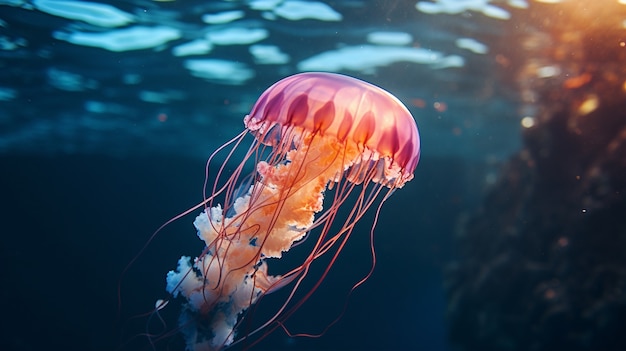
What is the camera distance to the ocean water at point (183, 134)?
6.62 metres

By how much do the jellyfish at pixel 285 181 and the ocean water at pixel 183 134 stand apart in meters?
0.31

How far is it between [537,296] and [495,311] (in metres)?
1.14

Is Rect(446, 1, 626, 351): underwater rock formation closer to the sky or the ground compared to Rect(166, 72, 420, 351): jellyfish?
closer to the ground

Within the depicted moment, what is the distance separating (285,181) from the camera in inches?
108

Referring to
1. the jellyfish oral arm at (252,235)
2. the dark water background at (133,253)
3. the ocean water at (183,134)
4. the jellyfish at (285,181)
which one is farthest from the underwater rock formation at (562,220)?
the dark water background at (133,253)

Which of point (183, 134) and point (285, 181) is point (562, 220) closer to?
point (285, 181)

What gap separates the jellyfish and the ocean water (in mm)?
310

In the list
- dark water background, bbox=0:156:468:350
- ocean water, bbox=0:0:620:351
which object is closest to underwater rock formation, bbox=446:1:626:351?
ocean water, bbox=0:0:620:351

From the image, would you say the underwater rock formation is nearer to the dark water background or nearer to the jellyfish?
the jellyfish

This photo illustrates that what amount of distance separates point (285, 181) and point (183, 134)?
11751 millimetres

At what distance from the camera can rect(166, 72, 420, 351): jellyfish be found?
2.40 metres

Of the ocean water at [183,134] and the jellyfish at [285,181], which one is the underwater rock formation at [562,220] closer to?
the ocean water at [183,134]

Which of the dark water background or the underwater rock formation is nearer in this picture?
the underwater rock formation

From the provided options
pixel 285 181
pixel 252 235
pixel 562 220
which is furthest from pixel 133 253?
pixel 285 181
